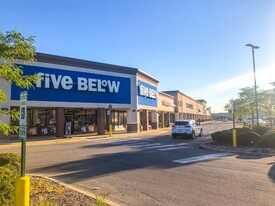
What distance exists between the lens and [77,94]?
96.2 feet

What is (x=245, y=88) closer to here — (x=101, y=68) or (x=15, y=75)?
(x=101, y=68)

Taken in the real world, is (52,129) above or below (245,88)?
below

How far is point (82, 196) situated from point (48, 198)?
2.45 ft

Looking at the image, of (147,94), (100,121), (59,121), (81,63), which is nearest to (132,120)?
(100,121)

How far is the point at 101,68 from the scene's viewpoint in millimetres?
31984

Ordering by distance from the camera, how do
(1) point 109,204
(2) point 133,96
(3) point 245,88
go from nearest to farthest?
(1) point 109,204 → (2) point 133,96 → (3) point 245,88

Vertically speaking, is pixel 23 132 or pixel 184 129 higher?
pixel 23 132

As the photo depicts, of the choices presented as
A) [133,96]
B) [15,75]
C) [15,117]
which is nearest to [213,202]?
[15,117]

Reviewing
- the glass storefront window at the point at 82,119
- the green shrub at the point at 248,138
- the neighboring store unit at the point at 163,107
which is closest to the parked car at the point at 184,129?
the green shrub at the point at 248,138

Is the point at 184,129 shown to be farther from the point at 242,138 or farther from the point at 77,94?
the point at 77,94

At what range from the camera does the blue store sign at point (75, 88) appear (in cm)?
2600

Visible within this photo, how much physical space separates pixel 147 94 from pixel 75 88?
1359cm

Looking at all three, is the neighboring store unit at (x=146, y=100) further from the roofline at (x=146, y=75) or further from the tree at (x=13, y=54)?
the tree at (x=13, y=54)

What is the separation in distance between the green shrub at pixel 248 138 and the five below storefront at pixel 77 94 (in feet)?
44.2
